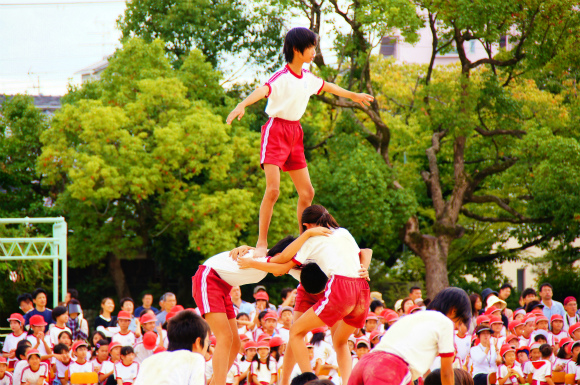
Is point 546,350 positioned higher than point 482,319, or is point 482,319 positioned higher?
point 482,319

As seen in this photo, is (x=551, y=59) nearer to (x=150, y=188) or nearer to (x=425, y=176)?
(x=425, y=176)

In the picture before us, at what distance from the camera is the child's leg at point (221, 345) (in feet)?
20.1

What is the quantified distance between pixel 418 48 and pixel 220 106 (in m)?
20.7

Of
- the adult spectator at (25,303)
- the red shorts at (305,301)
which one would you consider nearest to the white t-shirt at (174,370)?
the red shorts at (305,301)

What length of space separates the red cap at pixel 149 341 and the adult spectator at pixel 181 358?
18.3 ft

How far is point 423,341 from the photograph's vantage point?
472cm

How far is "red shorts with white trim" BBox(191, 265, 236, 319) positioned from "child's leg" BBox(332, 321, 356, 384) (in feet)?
3.30

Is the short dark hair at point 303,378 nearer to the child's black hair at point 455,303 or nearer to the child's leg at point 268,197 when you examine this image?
the child's black hair at point 455,303

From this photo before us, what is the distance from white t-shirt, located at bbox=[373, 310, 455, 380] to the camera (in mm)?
4707

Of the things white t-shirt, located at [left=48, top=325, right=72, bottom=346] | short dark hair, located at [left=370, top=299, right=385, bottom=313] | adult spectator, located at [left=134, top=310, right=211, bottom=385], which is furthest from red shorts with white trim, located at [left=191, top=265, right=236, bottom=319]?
short dark hair, located at [left=370, top=299, right=385, bottom=313]

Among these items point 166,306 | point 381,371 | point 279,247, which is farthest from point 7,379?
point 381,371

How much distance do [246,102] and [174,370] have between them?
246 cm

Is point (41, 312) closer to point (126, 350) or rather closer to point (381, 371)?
point (126, 350)

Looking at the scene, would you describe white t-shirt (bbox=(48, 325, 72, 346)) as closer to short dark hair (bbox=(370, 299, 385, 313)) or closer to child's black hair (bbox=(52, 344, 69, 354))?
child's black hair (bbox=(52, 344, 69, 354))
